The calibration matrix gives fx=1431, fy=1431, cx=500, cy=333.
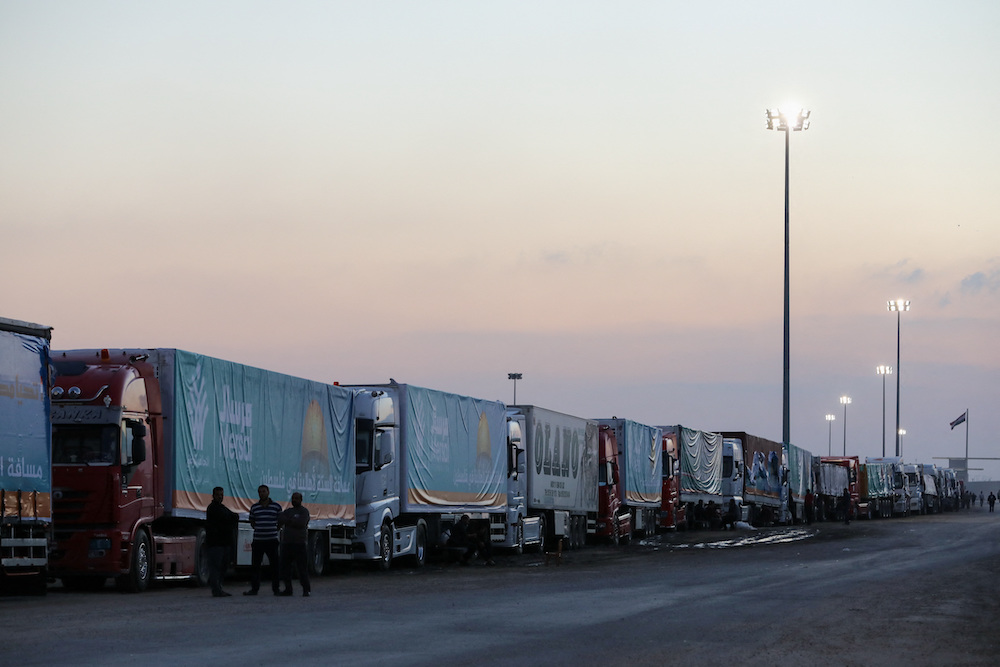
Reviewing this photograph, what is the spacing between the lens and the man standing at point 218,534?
67.4ft

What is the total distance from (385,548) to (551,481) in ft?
31.9

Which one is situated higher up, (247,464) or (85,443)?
(85,443)

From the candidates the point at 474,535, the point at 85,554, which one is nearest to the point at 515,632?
the point at 85,554

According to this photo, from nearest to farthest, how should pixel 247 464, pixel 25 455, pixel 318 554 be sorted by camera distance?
A: 1. pixel 25 455
2. pixel 247 464
3. pixel 318 554

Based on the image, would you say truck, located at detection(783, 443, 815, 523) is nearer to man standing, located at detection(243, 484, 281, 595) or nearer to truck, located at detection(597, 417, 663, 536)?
truck, located at detection(597, 417, 663, 536)

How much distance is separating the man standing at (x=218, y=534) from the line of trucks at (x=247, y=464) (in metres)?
1.01

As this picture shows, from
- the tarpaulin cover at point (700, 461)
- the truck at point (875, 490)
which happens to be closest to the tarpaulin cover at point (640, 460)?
the tarpaulin cover at point (700, 461)

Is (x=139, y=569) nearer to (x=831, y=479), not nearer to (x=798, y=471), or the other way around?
(x=798, y=471)

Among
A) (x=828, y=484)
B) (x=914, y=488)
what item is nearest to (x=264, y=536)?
(x=828, y=484)

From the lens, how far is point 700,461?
52469 mm

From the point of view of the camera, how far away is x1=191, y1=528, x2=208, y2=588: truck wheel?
22.4m

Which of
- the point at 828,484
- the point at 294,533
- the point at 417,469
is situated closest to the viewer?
the point at 294,533

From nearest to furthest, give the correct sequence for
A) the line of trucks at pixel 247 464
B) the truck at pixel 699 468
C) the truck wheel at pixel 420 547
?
the line of trucks at pixel 247 464, the truck wheel at pixel 420 547, the truck at pixel 699 468

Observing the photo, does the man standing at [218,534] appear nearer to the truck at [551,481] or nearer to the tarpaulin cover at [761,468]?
the truck at [551,481]
